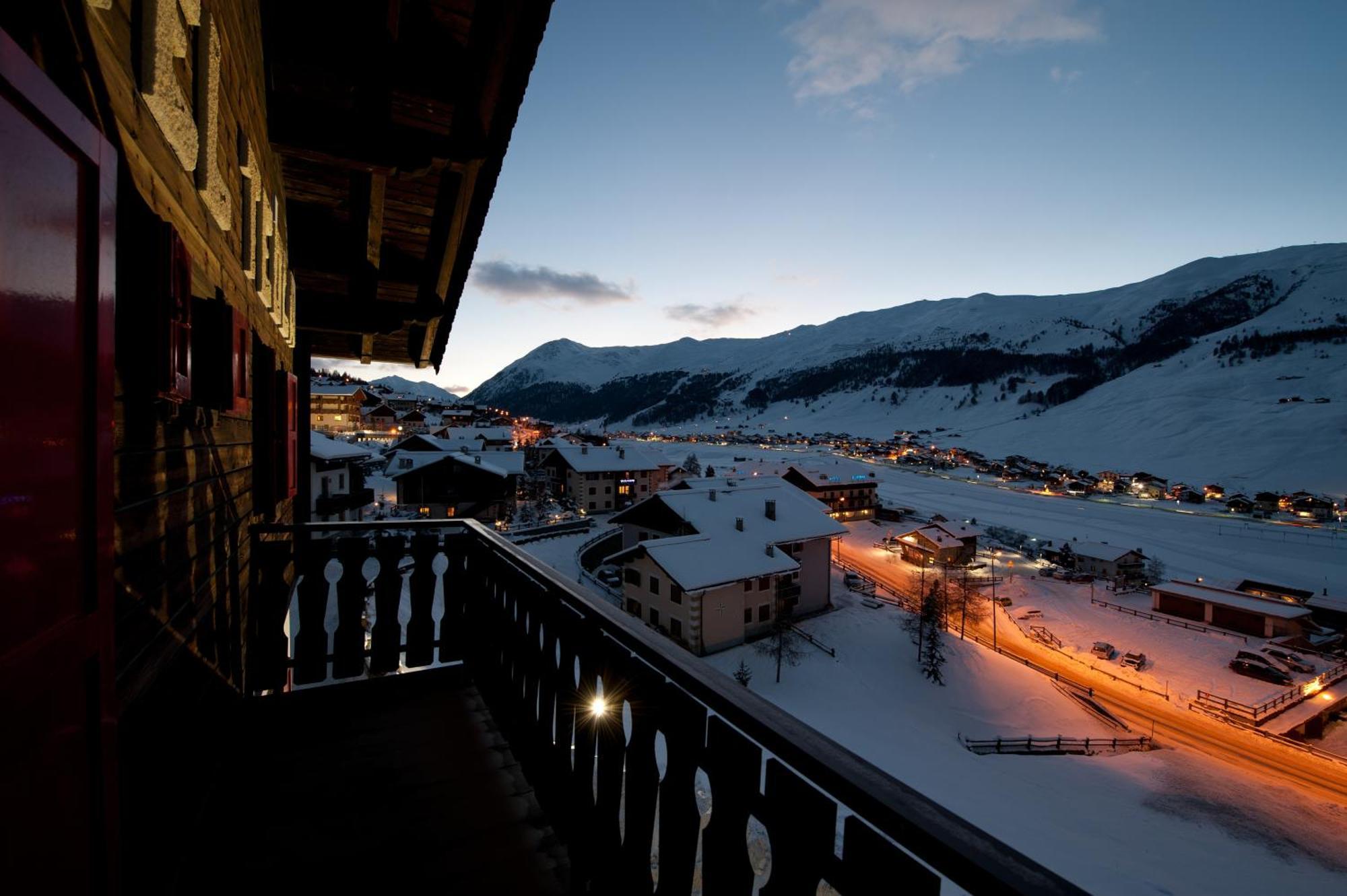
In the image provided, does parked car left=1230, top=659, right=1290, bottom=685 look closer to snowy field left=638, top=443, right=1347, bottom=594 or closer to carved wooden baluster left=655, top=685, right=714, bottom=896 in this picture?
snowy field left=638, top=443, right=1347, bottom=594

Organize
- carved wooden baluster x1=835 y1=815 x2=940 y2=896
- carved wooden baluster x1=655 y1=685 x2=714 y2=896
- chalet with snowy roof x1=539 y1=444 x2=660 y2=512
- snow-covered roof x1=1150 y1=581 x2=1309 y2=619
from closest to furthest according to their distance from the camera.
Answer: carved wooden baluster x1=835 y1=815 x2=940 y2=896
carved wooden baluster x1=655 y1=685 x2=714 y2=896
snow-covered roof x1=1150 y1=581 x2=1309 y2=619
chalet with snowy roof x1=539 y1=444 x2=660 y2=512

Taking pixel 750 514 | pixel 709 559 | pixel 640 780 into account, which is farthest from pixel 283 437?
pixel 750 514

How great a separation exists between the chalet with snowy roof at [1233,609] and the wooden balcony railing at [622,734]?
42.1 meters

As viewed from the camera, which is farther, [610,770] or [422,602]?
[422,602]

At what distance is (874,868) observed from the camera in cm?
109

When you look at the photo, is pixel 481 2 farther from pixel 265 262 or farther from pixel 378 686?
pixel 378 686

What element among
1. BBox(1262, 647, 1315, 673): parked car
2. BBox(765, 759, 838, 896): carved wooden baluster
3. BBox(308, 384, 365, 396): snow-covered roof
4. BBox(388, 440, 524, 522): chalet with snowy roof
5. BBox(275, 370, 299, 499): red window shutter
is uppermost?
BBox(308, 384, 365, 396): snow-covered roof

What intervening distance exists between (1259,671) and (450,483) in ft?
137

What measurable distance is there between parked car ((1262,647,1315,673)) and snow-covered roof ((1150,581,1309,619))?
119 inches

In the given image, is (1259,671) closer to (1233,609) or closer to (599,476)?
(1233,609)

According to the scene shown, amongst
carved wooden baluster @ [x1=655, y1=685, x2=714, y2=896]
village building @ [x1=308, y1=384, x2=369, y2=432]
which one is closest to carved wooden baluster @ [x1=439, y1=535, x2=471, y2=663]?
carved wooden baluster @ [x1=655, y1=685, x2=714, y2=896]

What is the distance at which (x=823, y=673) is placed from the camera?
20.1 meters

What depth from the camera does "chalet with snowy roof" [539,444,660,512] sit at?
45.4 metres

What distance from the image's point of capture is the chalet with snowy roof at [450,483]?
3306cm
